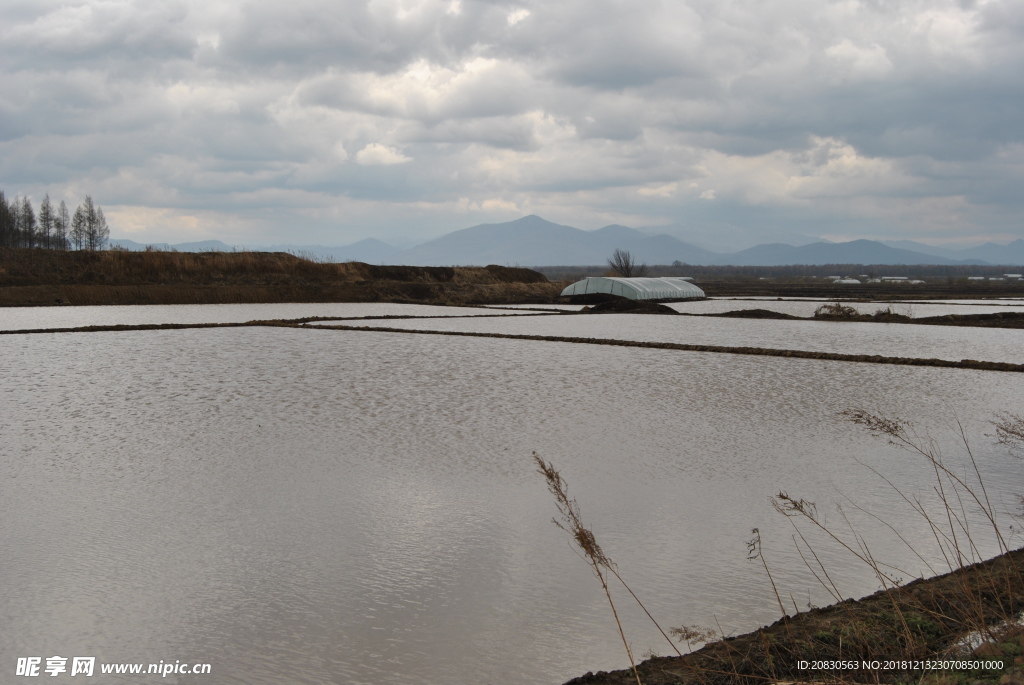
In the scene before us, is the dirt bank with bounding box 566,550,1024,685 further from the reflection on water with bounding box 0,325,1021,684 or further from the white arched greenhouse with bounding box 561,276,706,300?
the white arched greenhouse with bounding box 561,276,706,300

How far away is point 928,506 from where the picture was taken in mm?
5367

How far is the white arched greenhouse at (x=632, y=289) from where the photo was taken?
1357 inches

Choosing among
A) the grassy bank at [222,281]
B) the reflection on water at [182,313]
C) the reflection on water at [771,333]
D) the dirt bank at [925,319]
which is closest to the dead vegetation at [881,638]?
the reflection on water at [771,333]

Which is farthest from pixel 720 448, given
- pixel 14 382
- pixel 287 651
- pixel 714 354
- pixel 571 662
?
pixel 14 382

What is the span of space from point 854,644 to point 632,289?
1243 inches

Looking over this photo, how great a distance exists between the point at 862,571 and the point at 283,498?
358cm

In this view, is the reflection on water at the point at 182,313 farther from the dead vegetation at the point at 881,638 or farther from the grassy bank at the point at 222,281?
the dead vegetation at the point at 881,638

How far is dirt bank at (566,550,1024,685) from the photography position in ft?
9.62

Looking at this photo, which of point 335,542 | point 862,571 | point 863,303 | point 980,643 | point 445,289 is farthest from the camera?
point 445,289

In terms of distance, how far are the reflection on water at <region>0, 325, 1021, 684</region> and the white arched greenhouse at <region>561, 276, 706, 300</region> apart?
909 inches

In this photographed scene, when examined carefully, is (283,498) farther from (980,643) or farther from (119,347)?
(119,347)

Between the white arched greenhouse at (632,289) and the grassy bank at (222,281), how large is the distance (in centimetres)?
171

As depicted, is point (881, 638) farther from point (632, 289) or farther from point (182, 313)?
point (632, 289)

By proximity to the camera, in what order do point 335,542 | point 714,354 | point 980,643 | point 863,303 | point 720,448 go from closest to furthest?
point 980,643 < point 335,542 < point 720,448 < point 714,354 < point 863,303
